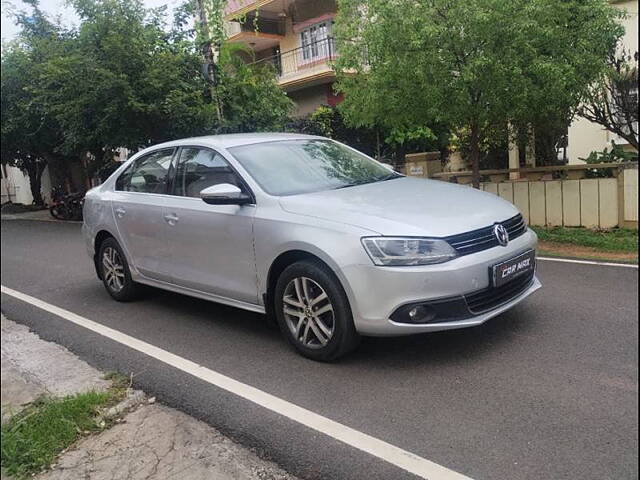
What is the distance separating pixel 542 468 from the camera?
2814 millimetres

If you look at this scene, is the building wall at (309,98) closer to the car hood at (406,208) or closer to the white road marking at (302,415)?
the car hood at (406,208)

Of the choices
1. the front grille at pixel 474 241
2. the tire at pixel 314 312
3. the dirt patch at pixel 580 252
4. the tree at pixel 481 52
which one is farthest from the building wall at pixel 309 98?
the front grille at pixel 474 241

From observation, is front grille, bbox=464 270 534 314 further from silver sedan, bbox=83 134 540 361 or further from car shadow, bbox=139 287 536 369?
car shadow, bbox=139 287 536 369

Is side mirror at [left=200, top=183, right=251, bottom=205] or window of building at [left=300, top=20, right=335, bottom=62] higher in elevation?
window of building at [left=300, top=20, right=335, bottom=62]

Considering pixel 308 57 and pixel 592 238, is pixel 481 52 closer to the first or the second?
pixel 308 57

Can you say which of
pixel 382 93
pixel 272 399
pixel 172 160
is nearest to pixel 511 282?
pixel 272 399

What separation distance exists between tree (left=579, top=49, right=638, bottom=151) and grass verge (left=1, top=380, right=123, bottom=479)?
8.04 m

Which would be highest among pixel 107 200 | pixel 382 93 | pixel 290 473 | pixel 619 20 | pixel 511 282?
pixel 619 20

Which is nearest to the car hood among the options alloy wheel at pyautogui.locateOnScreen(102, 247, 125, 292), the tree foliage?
alloy wheel at pyautogui.locateOnScreen(102, 247, 125, 292)

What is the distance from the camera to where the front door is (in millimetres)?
4660

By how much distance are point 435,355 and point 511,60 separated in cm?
521

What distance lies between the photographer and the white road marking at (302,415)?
9.66 feet

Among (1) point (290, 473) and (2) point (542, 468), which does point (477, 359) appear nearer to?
(2) point (542, 468)

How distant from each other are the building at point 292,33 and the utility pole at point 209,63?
1.32 feet
